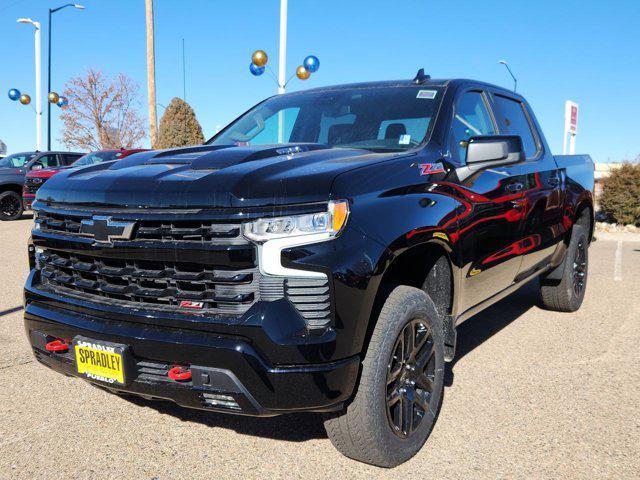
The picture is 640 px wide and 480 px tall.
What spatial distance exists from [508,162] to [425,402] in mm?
1444

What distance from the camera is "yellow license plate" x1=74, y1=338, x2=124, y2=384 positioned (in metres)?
2.38

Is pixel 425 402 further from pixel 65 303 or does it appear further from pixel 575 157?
pixel 575 157

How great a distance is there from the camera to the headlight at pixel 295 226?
86.4 inches

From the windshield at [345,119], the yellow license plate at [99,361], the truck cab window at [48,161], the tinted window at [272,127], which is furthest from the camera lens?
the truck cab window at [48,161]

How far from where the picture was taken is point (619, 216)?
1541 centimetres

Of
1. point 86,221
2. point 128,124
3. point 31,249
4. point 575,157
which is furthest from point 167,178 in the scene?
point 128,124

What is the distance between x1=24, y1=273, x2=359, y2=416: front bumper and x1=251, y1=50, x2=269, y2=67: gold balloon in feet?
38.8

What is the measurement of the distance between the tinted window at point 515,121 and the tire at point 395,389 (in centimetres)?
202

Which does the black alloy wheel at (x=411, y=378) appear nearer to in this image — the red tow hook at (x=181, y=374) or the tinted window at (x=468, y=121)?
the red tow hook at (x=181, y=374)

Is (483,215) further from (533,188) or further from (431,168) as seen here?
(533,188)

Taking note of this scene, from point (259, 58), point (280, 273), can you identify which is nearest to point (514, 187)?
point (280, 273)

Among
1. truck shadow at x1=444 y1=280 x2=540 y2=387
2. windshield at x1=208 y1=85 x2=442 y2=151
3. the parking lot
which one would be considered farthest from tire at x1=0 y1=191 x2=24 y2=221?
truck shadow at x1=444 y1=280 x2=540 y2=387

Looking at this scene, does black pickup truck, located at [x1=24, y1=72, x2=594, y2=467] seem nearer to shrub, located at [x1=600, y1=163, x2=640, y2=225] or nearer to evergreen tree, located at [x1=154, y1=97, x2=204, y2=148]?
shrub, located at [x1=600, y1=163, x2=640, y2=225]

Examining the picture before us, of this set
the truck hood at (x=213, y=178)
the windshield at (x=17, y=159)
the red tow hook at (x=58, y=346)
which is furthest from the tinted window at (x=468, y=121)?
the windshield at (x=17, y=159)
